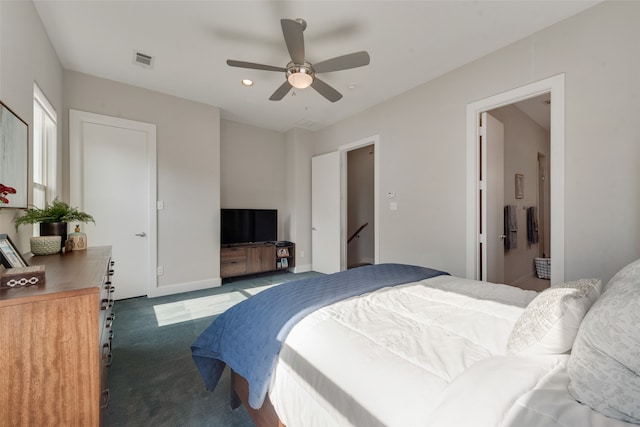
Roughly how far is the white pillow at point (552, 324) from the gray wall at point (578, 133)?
1.60 metres

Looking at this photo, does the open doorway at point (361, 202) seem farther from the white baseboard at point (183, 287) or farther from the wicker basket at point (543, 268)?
the white baseboard at point (183, 287)

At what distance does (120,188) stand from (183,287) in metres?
1.55

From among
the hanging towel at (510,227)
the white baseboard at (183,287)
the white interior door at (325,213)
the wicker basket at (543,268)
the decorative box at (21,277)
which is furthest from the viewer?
the white interior door at (325,213)

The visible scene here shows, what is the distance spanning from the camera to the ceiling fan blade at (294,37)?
71.6 inches

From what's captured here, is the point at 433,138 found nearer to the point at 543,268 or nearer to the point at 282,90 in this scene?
the point at 282,90

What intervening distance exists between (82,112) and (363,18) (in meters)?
3.31

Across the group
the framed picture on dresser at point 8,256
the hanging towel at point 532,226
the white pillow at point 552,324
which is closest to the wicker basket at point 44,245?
the framed picture on dresser at point 8,256

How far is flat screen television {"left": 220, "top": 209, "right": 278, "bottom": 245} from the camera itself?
4254 millimetres

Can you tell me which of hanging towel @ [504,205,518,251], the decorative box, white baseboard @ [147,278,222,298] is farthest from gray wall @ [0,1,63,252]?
hanging towel @ [504,205,518,251]

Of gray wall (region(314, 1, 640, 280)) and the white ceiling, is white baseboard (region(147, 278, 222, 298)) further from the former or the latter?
gray wall (region(314, 1, 640, 280))

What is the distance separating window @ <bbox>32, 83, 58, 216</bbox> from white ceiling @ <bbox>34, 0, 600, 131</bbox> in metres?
0.67

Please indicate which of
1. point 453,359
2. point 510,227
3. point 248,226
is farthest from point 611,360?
point 248,226

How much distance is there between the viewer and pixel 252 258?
14.5ft

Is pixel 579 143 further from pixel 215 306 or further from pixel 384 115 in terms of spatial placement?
pixel 215 306
